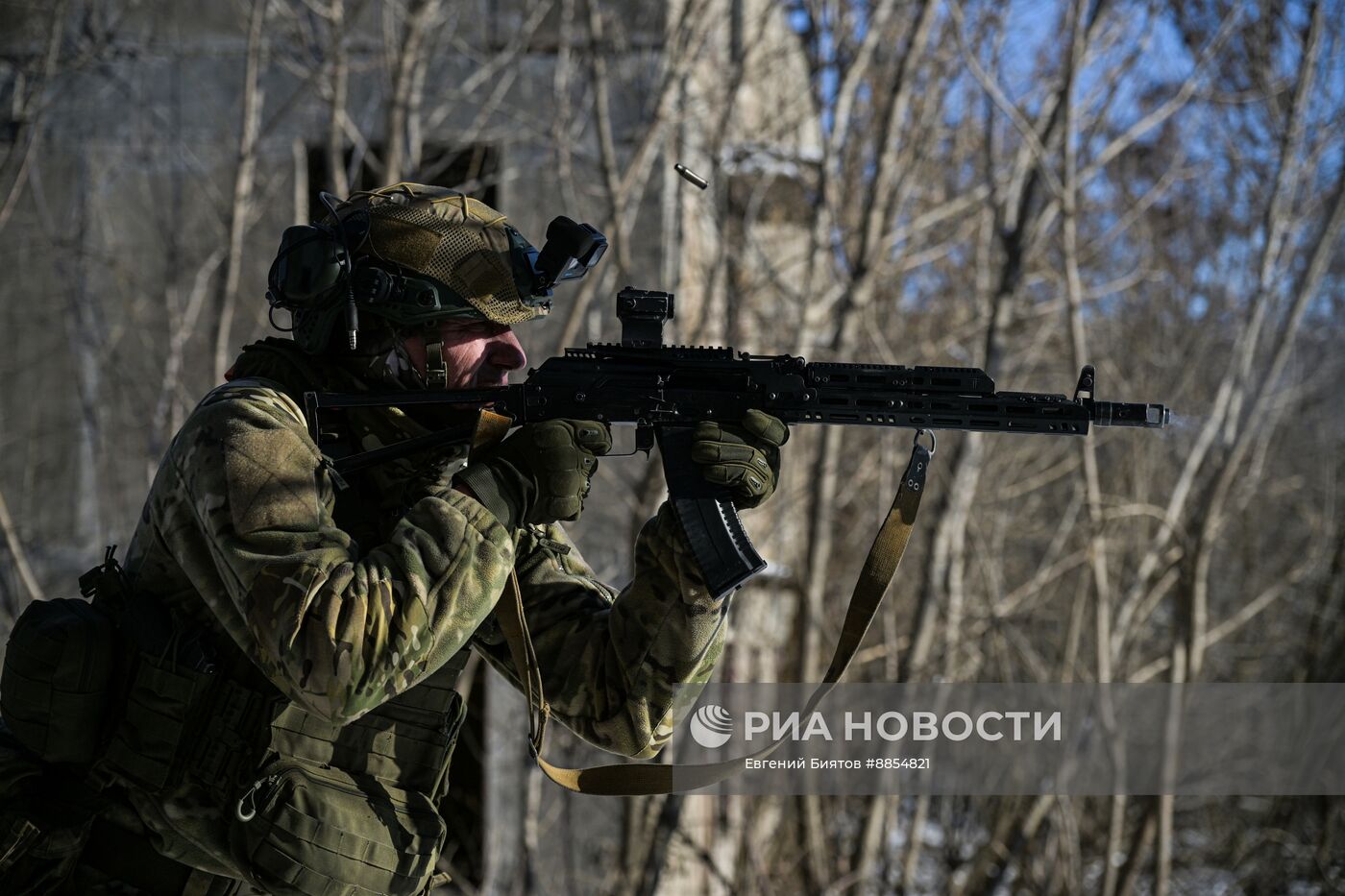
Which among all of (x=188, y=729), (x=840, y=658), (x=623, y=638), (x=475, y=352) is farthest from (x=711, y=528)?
(x=188, y=729)

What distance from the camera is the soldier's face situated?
260 cm

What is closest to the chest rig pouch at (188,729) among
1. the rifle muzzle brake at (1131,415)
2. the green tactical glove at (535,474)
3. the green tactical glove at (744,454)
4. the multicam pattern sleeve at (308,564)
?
the multicam pattern sleeve at (308,564)

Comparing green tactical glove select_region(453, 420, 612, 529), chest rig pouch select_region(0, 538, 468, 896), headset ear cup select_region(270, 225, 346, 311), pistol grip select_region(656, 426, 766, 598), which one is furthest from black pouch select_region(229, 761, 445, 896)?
headset ear cup select_region(270, 225, 346, 311)

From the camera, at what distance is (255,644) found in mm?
2209

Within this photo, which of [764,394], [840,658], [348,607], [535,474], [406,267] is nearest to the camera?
[348,607]

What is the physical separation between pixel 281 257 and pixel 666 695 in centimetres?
117

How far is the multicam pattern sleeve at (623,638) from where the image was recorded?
8.27 ft

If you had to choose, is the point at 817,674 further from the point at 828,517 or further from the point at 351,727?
the point at 351,727

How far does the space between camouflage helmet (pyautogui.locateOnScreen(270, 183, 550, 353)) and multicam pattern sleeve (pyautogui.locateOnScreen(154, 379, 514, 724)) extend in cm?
26

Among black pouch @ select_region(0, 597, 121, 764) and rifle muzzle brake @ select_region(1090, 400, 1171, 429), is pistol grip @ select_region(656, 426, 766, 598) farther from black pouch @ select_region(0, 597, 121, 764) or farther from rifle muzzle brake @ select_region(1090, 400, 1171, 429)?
black pouch @ select_region(0, 597, 121, 764)

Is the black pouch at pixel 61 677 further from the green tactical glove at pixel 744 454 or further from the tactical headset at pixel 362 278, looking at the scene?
the green tactical glove at pixel 744 454

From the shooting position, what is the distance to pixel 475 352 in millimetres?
2646

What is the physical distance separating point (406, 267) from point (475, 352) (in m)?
0.23

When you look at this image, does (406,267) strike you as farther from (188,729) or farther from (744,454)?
(188,729)
